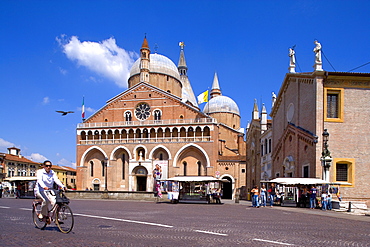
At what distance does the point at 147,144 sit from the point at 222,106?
85.9 ft

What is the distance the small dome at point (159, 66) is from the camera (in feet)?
205

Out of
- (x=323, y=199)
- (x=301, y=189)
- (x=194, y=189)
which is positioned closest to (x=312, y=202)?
(x=323, y=199)

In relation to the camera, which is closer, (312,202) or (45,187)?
(45,187)

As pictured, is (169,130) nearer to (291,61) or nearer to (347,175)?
(291,61)

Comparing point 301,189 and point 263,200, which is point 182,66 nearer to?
point 301,189

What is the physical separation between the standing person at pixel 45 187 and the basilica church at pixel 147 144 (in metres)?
40.9

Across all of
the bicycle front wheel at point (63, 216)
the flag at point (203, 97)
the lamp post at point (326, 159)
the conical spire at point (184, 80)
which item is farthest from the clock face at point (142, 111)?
the bicycle front wheel at point (63, 216)

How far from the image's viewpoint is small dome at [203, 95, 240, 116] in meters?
73.6

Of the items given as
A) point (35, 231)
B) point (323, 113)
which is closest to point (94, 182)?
point (323, 113)

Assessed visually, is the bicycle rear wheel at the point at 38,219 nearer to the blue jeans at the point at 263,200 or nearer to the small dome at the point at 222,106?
the blue jeans at the point at 263,200

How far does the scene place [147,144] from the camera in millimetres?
51562

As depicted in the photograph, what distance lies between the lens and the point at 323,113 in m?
25.4

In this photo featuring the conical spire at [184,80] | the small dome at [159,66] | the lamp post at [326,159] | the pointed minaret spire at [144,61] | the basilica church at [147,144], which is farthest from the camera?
the conical spire at [184,80]

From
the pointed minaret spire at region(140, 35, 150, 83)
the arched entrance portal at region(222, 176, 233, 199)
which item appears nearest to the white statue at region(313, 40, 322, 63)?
the arched entrance portal at region(222, 176, 233, 199)
